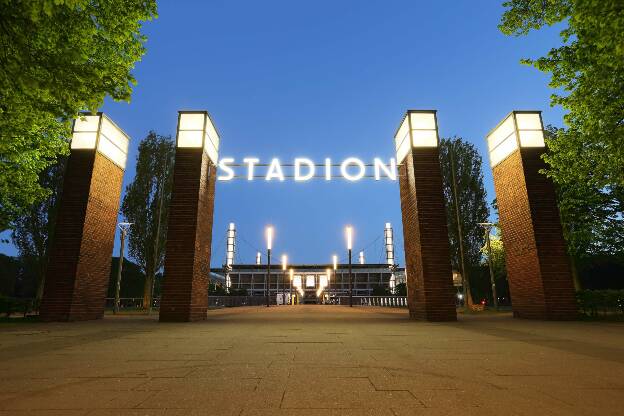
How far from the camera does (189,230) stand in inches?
630

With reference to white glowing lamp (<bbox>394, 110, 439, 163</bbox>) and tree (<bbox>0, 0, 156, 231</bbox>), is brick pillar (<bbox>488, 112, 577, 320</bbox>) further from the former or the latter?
tree (<bbox>0, 0, 156, 231</bbox>)

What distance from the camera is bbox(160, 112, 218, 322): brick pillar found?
15.4m

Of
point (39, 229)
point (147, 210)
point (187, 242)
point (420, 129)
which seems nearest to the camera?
point (187, 242)

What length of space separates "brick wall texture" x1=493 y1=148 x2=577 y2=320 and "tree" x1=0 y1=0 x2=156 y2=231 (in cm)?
1688

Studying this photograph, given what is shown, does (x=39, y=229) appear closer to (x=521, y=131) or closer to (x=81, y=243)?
(x=81, y=243)

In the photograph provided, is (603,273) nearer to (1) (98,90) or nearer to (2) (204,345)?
(2) (204,345)

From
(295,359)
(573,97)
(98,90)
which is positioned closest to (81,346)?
(295,359)

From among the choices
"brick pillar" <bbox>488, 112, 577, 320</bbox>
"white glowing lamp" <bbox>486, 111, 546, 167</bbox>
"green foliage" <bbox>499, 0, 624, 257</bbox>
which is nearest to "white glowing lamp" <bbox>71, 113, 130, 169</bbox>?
"green foliage" <bbox>499, 0, 624, 257</bbox>

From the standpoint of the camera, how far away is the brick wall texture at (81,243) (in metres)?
15.4

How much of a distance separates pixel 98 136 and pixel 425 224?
16.4 metres

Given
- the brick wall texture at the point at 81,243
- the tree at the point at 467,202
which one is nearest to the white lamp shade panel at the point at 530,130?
the tree at the point at 467,202

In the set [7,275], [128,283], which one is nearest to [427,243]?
[128,283]

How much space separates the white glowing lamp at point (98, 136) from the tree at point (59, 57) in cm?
330

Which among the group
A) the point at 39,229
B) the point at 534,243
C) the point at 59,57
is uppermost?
the point at 59,57
